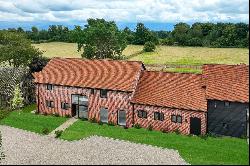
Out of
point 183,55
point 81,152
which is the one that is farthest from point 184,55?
point 81,152

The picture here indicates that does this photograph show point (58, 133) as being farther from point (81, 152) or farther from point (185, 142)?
point (185, 142)

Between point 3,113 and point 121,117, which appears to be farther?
point 3,113

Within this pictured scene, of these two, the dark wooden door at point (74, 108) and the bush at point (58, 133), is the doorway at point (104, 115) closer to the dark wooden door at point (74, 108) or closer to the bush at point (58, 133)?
the dark wooden door at point (74, 108)

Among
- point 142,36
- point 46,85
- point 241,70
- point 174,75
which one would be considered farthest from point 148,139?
point 142,36

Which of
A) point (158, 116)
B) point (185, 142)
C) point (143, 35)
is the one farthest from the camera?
point (143, 35)

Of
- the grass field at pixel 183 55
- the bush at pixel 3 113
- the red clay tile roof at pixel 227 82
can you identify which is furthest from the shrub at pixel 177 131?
the grass field at pixel 183 55

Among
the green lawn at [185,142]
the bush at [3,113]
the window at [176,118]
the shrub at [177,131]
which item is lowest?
the green lawn at [185,142]
